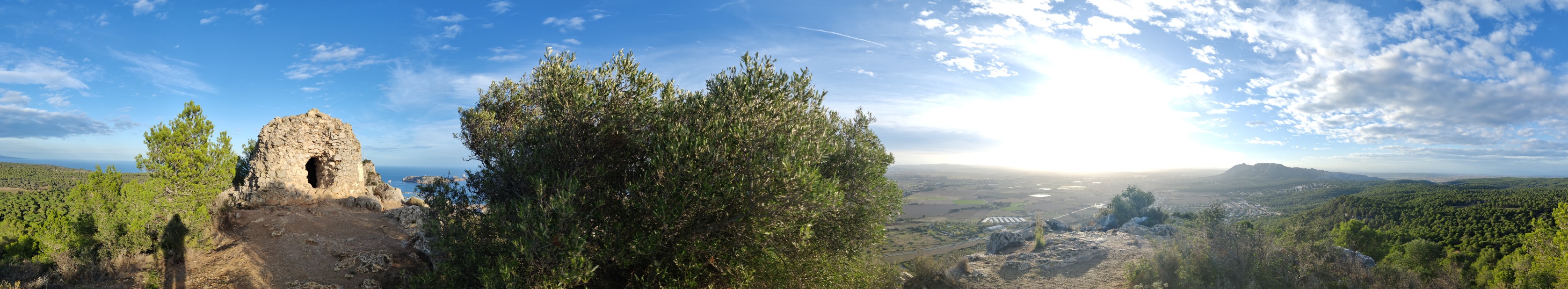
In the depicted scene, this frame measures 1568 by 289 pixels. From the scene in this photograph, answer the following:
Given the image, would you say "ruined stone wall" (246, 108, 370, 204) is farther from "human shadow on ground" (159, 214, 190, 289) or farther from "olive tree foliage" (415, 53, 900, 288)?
"olive tree foliage" (415, 53, 900, 288)

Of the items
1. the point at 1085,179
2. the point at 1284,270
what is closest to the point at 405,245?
the point at 1284,270

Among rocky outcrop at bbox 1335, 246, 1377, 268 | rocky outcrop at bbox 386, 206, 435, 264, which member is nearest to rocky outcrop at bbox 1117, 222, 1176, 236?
rocky outcrop at bbox 1335, 246, 1377, 268

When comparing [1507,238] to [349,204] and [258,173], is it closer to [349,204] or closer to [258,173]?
[349,204]

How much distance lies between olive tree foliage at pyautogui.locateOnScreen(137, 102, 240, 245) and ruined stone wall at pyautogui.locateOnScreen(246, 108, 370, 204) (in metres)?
1.85

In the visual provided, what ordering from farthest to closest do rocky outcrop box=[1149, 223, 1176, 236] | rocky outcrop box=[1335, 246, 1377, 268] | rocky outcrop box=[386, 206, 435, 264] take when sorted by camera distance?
rocky outcrop box=[1149, 223, 1176, 236] < rocky outcrop box=[1335, 246, 1377, 268] < rocky outcrop box=[386, 206, 435, 264]

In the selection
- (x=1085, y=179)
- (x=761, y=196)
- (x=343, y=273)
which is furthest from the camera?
(x=1085, y=179)

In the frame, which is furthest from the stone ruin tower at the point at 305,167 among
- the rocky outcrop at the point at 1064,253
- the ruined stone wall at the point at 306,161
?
the rocky outcrop at the point at 1064,253

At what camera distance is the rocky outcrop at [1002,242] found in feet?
88.9

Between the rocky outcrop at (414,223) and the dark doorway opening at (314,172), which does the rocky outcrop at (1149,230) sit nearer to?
the rocky outcrop at (414,223)

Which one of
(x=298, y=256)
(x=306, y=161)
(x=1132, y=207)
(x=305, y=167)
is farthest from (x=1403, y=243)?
(x=305, y=167)

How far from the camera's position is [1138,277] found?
18.6 m

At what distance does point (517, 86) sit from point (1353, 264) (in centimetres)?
3260

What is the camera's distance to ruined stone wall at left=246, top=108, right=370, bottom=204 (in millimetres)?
18875

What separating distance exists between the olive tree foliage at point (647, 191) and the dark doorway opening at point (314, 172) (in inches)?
638
